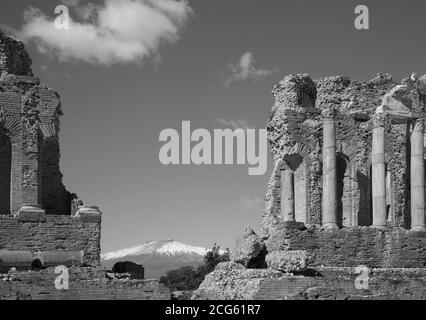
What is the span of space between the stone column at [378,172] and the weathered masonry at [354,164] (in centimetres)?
4

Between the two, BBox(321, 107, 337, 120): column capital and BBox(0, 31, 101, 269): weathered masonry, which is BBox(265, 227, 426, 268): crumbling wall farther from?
BBox(0, 31, 101, 269): weathered masonry

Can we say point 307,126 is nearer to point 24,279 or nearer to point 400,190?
→ point 400,190

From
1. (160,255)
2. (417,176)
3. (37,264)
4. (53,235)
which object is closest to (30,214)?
(53,235)

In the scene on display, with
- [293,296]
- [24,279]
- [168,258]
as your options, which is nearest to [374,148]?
[293,296]

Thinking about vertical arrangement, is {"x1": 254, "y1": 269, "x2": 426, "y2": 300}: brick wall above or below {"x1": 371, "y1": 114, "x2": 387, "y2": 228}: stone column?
A: below

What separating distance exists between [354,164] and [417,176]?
3.04m

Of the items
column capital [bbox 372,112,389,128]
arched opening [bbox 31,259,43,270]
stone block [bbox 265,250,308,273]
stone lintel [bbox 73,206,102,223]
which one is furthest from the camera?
column capital [bbox 372,112,389,128]

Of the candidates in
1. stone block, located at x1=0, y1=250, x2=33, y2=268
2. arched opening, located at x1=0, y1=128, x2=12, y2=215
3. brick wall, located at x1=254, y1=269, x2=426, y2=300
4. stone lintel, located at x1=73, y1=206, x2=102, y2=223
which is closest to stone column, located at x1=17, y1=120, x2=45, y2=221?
arched opening, located at x1=0, y1=128, x2=12, y2=215

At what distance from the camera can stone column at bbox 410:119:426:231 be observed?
3064 cm

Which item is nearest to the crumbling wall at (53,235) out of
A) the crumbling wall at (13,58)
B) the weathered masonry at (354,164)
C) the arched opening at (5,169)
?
the arched opening at (5,169)

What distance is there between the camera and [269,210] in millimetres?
32000

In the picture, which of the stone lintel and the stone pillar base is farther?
the stone lintel

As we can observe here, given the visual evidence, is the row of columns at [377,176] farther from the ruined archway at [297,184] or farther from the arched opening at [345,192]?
the arched opening at [345,192]
